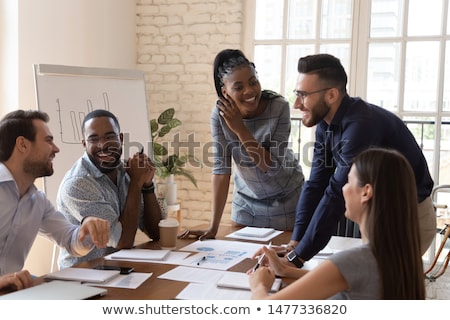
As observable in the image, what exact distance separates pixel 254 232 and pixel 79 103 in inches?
53.1

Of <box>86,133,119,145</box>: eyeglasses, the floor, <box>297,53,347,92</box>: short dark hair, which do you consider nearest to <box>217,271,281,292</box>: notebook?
<box>297,53,347,92</box>: short dark hair

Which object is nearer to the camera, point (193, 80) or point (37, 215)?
point (37, 215)

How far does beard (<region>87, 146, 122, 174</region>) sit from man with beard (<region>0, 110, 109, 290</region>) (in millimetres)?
181

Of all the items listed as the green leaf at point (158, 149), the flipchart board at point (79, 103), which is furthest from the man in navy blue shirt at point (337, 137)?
the green leaf at point (158, 149)

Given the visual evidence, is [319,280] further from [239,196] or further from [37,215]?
[239,196]

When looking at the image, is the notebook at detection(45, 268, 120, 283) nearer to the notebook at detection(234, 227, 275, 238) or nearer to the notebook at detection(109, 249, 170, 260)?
the notebook at detection(109, 249, 170, 260)

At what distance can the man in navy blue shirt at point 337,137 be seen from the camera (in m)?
1.66

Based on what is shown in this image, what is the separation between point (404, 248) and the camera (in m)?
1.11

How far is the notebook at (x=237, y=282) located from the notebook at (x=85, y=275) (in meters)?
0.30

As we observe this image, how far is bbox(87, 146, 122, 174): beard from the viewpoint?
2029mm

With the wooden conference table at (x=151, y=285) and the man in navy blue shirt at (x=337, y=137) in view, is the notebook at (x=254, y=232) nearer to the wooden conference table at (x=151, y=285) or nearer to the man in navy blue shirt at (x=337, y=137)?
the man in navy blue shirt at (x=337, y=137)
